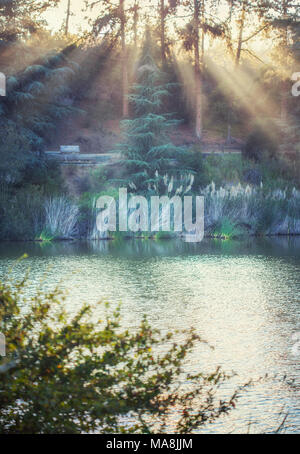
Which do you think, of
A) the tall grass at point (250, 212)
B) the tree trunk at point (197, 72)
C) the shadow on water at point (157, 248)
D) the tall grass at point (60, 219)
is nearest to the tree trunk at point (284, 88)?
the tree trunk at point (197, 72)

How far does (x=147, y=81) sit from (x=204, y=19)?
740 centimetres

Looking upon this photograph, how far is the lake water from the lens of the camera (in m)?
5.34

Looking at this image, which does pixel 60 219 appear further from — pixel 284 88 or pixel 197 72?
pixel 284 88

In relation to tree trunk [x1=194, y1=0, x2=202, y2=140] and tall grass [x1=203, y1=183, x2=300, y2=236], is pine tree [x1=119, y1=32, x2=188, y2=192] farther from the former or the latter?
tall grass [x1=203, y1=183, x2=300, y2=236]

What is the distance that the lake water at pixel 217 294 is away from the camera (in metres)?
5.34

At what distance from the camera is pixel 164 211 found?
1919 centimetres

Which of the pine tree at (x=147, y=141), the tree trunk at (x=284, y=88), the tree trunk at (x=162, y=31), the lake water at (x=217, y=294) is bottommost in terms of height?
the lake water at (x=217, y=294)

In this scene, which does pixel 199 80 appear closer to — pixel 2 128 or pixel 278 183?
pixel 278 183

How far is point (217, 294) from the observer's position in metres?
9.77

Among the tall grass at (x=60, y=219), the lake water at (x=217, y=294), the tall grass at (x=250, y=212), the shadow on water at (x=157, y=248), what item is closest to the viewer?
the lake water at (x=217, y=294)

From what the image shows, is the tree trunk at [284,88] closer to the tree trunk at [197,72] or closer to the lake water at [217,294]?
the tree trunk at [197,72]

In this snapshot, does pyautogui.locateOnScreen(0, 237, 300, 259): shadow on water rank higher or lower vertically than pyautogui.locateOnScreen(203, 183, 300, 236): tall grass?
lower

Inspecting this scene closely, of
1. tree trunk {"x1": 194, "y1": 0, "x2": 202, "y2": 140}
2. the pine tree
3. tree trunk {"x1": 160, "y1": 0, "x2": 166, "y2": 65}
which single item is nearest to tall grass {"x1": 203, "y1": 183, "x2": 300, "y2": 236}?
the pine tree
